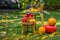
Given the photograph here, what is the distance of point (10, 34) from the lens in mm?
8430

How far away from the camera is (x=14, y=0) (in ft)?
63.1

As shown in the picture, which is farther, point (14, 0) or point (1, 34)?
point (14, 0)

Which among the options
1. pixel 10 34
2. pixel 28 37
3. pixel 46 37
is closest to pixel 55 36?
pixel 46 37

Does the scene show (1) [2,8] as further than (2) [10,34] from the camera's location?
Yes

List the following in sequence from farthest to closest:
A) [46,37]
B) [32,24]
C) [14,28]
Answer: [14,28]
[32,24]
[46,37]

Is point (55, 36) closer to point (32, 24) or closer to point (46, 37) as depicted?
point (46, 37)

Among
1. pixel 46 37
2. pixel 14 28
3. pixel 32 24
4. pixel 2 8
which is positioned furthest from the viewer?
pixel 2 8

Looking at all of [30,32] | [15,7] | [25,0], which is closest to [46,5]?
[15,7]

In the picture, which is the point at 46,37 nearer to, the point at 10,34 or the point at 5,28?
the point at 10,34

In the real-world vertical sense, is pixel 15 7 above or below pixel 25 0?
below

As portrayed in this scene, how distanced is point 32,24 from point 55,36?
2.90ft

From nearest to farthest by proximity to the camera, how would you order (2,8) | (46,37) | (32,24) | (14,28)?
1. (46,37)
2. (32,24)
3. (14,28)
4. (2,8)

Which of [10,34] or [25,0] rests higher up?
[25,0]

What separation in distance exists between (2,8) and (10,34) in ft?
32.5
